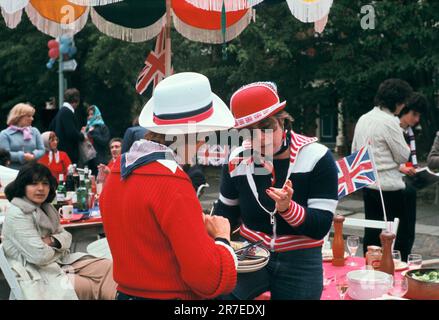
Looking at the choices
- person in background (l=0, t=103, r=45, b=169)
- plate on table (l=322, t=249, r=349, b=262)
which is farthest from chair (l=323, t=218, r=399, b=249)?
person in background (l=0, t=103, r=45, b=169)

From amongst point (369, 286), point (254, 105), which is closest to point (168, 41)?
point (254, 105)

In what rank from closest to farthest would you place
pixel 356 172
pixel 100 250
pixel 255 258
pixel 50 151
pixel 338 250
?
pixel 255 258 → pixel 338 250 → pixel 356 172 → pixel 100 250 → pixel 50 151

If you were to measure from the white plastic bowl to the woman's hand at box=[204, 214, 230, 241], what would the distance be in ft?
3.04

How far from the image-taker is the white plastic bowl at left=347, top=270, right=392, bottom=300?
288 cm

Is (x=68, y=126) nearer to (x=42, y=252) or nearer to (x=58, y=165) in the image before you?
(x=58, y=165)

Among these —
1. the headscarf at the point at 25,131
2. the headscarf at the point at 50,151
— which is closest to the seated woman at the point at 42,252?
the headscarf at the point at 50,151

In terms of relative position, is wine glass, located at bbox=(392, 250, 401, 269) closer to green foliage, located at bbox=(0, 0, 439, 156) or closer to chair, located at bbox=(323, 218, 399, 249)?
chair, located at bbox=(323, 218, 399, 249)

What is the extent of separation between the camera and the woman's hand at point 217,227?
2297mm

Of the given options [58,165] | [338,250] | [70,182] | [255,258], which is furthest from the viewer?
[58,165]

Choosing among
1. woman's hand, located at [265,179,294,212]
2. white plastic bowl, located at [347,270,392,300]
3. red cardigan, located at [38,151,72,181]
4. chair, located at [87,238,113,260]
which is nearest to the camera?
woman's hand, located at [265,179,294,212]

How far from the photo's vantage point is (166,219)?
2.06 m

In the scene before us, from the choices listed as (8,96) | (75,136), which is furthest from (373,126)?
(8,96)

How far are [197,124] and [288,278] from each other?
1.02 metres

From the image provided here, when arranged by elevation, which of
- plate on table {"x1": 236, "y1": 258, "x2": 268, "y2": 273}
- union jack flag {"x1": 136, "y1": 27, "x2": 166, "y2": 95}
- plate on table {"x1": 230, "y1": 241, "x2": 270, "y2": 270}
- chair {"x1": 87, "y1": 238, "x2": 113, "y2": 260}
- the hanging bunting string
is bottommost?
chair {"x1": 87, "y1": 238, "x2": 113, "y2": 260}
